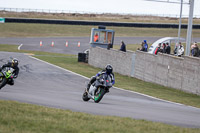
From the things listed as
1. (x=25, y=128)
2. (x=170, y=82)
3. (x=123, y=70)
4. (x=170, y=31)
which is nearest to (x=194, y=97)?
(x=170, y=82)

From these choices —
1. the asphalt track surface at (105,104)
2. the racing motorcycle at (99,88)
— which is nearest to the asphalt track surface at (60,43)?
the asphalt track surface at (105,104)

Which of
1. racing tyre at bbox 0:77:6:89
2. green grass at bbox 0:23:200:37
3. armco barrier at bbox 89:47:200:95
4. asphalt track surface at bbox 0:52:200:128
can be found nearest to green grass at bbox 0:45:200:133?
asphalt track surface at bbox 0:52:200:128

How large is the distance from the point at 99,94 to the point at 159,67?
10215 mm

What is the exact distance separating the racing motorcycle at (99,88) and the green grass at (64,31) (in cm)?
5097

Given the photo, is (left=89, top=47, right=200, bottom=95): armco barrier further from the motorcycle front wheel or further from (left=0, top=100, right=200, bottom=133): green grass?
(left=0, top=100, right=200, bottom=133): green grass

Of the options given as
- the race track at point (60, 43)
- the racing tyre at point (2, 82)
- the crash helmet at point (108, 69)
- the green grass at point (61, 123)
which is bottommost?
the race track at point (60, 43)

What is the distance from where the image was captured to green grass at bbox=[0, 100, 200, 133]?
8531 millimetres

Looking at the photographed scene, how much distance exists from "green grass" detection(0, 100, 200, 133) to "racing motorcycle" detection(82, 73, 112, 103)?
3047 millimetres

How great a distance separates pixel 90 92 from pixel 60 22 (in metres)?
57.6

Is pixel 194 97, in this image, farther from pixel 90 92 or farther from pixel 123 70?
pixel 123 70

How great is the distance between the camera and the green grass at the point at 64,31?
65894 mm

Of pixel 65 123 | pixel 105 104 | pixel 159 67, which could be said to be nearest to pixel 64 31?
pixel 159 67

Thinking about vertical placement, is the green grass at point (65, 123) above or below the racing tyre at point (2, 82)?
above

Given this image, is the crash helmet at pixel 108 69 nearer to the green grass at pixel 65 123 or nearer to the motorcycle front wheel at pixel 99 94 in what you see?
the motorcycle front wheel at pixel 99 94
